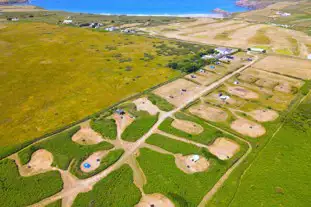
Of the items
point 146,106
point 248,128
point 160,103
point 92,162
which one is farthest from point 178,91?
point 92,162

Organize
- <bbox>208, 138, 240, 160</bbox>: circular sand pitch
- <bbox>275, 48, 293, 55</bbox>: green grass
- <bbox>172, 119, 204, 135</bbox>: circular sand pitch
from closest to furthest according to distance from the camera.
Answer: <bbox>208, 138, 240, 160</bbox>: circular sand pitch, <bbox>172, 119, 204, 135</bbox>: circular sand pitch, <bbox>275, 48, 293, 55</bbox>: green grass

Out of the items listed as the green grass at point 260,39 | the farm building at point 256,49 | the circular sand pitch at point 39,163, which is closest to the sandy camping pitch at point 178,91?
the circular sand pitch at point 39,163

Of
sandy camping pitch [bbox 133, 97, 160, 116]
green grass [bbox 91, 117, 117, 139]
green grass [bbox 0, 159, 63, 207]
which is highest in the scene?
sandy camping pitch [bbox 133, 97, 160, 116]

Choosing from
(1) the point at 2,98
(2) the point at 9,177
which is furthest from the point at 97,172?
(1) the point at 2,98

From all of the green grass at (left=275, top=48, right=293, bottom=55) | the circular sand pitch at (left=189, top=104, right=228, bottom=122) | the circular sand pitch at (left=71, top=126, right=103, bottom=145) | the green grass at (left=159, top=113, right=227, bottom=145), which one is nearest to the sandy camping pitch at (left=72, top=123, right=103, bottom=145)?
the circular sand pitch at (left=71, top=126, right=103, bottom=145)

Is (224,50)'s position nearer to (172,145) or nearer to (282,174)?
(172,145)

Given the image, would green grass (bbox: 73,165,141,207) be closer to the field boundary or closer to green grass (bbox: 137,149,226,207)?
green grass (bbox: 137,149,226,207)

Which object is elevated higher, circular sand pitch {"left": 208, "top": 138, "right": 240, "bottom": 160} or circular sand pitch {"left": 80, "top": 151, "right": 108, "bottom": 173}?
circular sand pitch {"left": 208, "top": 138, "right": 240, "bottom": 160}
